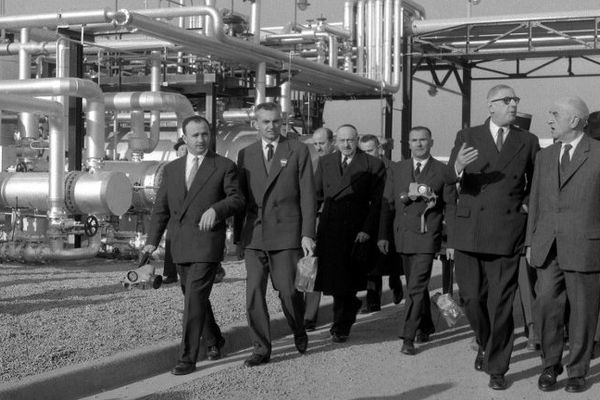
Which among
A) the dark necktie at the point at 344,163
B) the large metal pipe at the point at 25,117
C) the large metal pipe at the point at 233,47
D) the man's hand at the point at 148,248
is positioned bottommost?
the man's hand at the point at 148,248

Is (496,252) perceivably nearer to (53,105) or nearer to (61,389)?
(61,389)

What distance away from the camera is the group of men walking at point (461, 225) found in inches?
266

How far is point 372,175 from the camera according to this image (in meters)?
9.15

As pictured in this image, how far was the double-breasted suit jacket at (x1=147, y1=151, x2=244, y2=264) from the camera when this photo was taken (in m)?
7.15

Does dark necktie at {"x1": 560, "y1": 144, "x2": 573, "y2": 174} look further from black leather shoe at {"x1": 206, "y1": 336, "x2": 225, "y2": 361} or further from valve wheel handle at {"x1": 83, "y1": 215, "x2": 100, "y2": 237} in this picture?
valve wheel handle at {"x1": 83, "y1": 215, "x2": 100, "y2": 237}

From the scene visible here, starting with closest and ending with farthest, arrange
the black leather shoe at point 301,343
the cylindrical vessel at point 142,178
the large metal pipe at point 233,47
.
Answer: the black leather shoe at point 301,343 < the large metal pipe at point 233,47 < the cylindrical vessel at point 142,178

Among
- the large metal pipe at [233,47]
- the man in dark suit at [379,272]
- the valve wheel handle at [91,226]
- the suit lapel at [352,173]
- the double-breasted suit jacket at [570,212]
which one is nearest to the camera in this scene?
the double-breasted suit jacket at [570,212]

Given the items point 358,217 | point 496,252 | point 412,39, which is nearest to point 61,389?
point 496,252

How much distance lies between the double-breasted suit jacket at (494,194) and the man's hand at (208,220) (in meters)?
1.65

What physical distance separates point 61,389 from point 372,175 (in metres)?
3.83

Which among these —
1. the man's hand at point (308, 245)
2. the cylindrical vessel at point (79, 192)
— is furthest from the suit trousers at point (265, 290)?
the cylindrical vessel at point (79, 192)

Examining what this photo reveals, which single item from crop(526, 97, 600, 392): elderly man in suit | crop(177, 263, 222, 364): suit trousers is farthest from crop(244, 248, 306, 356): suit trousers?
crop(526, 97, 600, 392): elderly man in suit

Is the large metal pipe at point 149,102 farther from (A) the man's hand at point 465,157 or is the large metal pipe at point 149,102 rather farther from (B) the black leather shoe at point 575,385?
(B) the black leather shoe at point 575,385

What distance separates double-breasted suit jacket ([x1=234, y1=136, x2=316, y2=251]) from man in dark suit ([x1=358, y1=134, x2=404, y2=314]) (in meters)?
1.47
